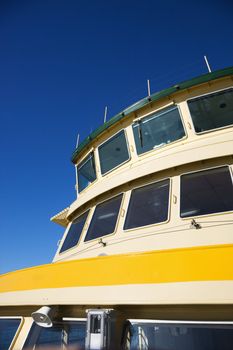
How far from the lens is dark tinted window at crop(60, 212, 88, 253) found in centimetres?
655

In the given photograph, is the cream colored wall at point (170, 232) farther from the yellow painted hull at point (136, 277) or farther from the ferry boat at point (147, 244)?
the yellow painted hull at point (136, 277)

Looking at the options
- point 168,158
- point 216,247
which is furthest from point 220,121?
point 216,247

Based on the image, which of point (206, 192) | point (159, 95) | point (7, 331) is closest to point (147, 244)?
point (206, 192)

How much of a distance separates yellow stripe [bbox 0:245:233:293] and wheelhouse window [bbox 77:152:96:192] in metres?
4.43

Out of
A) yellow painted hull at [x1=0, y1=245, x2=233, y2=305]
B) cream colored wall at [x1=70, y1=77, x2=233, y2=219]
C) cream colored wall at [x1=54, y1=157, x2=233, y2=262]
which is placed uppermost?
cream colored wall at [x1=70, y1=77, x2=233, y2=219]

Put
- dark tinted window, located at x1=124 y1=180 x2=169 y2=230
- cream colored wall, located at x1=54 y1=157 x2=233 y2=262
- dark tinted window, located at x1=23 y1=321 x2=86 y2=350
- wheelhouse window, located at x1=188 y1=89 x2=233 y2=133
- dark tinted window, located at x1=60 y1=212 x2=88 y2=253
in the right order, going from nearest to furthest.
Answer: dark tinted window, located at x1=23 y1=321 x2=86 y2=350, cream colored wall, located at x1=54 y1=157 x2=233 y2=262, dark tinted window, located at x1=124 y1=180 x2=169 y2=230, wheelhouse window, located at x1=188 y1=89 x2=233 y2=133, dark tinted window, located at x1=60 y1=212 x2=88 y2=253

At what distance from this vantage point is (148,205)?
551 centimetres

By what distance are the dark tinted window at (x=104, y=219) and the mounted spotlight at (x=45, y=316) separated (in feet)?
8.04

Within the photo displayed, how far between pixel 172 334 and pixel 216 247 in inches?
51.2

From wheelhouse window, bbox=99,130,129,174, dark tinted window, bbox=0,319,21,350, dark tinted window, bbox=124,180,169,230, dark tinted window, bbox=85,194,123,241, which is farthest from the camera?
wheelhouse window, bbox=99,130,129,174

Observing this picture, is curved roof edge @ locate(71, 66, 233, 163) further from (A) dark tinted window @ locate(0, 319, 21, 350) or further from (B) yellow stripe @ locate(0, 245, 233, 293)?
(A) dark tinted window @ locate(0, 319, 21, 350)

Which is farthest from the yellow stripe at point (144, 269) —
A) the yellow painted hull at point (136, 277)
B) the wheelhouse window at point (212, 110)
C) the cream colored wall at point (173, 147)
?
the wheelhouse window at point (212, 110)

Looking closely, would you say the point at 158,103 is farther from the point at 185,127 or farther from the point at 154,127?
the point at 185,127

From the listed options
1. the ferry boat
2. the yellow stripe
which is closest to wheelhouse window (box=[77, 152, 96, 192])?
the ferry boat
